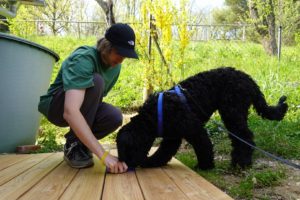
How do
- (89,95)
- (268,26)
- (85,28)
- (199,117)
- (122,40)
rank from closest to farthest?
1. (122,40)
2. (89,95)
3. (199,117)
4. (268,26)
5. (85,28)

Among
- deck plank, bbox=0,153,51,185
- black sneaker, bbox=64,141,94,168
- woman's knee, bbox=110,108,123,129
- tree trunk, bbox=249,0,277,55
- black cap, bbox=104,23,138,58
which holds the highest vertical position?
tree trunk, bbox=249,0,277,55

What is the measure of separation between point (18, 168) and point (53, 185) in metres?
0.66

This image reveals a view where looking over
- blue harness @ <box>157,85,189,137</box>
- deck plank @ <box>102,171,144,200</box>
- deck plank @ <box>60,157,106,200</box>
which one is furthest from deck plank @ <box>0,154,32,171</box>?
blue harness @ <box>157,85,189,137</box>

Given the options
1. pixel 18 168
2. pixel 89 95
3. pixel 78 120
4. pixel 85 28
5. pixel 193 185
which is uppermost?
pixel 85 28

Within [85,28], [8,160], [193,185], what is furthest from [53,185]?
[85,28]

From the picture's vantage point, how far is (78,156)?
2.62 metres

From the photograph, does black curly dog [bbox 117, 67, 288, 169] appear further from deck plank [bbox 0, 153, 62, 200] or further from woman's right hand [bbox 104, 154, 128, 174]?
deck plank [bbox 0, 153, 62, 200]

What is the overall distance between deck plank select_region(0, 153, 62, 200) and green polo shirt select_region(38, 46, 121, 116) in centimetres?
40

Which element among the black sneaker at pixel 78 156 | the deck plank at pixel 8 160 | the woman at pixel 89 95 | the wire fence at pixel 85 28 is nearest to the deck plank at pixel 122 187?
the woman at pixel 89 95

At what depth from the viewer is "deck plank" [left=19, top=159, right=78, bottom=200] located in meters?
1.82

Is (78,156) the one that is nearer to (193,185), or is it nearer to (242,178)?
(193,185)

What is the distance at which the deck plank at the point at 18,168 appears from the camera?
89.7 inches

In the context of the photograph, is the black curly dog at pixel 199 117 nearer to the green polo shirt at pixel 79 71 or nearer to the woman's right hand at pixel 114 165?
the woman's right hand at pixel 114 165

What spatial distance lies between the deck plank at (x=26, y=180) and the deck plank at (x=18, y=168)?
46 millimetres
